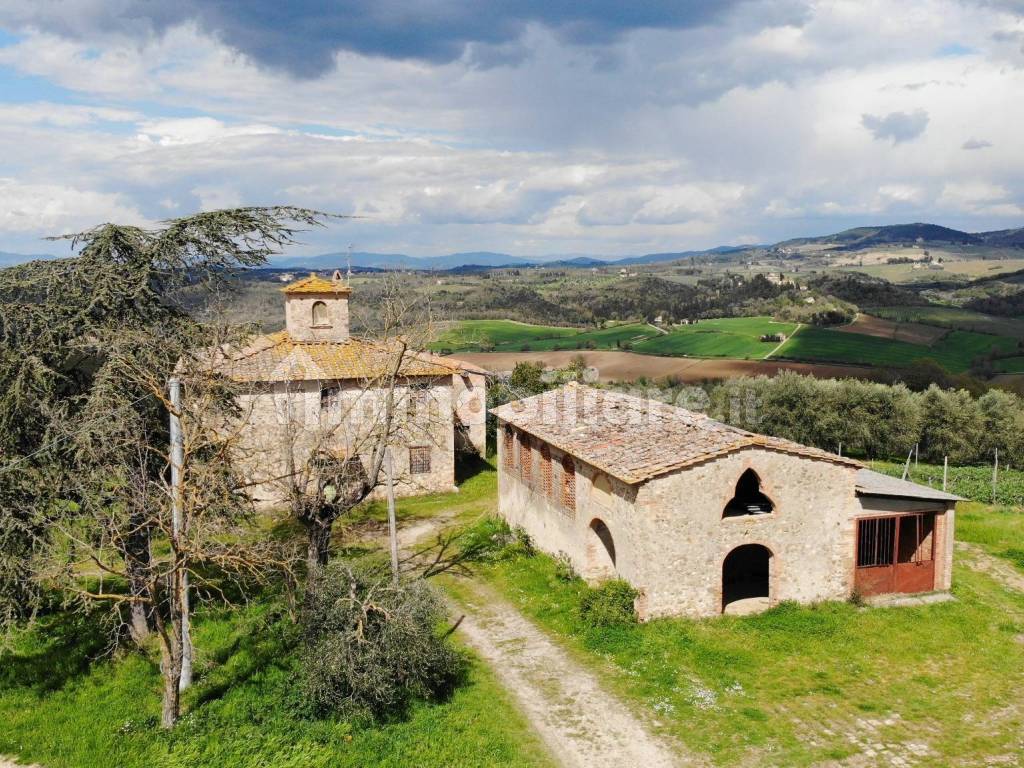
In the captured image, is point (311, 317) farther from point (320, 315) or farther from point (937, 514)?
point (937, 514)

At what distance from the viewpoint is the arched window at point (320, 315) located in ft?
100

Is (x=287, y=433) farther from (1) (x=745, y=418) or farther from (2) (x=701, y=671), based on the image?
(1) (x=745, y=418)

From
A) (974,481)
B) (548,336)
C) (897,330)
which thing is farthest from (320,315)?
(897,330)

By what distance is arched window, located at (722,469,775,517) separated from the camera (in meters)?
18.5

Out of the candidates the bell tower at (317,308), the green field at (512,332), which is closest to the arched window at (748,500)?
the bell tower at (317,308)

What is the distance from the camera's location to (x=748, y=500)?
65.7ft

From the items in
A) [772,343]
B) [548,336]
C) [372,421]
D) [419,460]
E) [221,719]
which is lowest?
[221,719]

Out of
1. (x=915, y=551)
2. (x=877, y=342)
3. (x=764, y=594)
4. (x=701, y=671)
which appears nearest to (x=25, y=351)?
(x=701, y=671)

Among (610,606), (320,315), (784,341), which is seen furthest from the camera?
(784,341)

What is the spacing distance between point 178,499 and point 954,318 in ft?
326

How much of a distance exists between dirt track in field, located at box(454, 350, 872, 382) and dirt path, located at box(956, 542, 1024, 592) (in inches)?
1306

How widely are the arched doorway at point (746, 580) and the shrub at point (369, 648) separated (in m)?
7.77

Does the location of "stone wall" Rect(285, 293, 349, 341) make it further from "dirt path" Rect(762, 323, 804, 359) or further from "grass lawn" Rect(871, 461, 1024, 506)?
"dirt path" Rect(762, 323, 804, 359)

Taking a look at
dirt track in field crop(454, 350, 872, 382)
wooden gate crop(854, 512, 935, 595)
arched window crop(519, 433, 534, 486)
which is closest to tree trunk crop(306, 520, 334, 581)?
arched window crop(519, 433, 534, 486)
